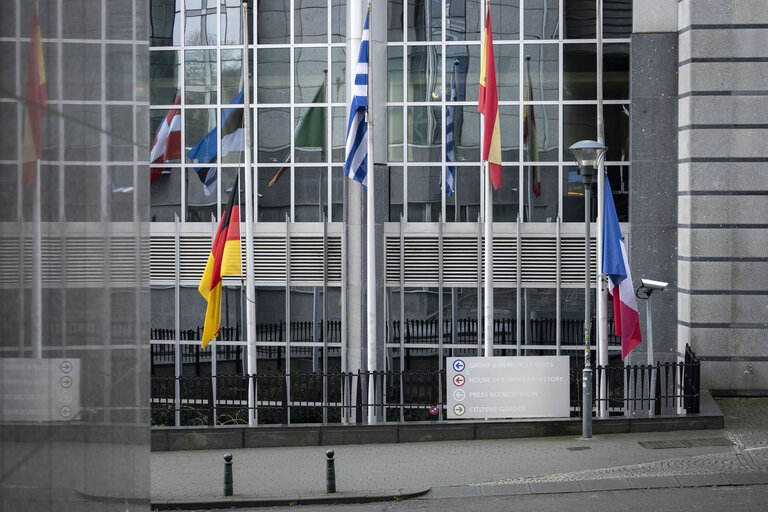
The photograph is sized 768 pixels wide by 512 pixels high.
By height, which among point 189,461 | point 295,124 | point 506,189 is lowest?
point 189,461

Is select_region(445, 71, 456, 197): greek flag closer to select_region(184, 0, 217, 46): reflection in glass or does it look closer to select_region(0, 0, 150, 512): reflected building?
select_region(184, 0, 217, 46): reflection in glass

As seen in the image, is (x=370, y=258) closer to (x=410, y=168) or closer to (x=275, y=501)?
(x=410, y=168)

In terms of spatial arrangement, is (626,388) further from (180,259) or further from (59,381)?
(59,381)

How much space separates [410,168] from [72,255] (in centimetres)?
1789

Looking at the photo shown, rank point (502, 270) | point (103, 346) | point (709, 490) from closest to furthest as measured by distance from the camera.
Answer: point (103, 346) < point (709, 490) < point (502, 270)

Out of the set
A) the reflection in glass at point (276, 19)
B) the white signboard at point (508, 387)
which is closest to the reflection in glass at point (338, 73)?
the reflection in glass at point (276, 19)

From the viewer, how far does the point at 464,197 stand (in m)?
22.0

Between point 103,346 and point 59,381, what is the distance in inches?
37.8

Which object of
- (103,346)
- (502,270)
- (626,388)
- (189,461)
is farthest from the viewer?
(502,270)

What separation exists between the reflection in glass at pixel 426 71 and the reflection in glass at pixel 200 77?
464 cm

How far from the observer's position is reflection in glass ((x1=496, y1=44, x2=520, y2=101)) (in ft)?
72.3

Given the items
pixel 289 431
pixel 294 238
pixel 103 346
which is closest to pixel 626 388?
pixel 289 431

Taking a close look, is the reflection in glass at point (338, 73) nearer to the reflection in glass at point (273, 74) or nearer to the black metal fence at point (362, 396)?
the reflection in glass at point (273, 74)

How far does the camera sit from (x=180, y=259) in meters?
22.5
